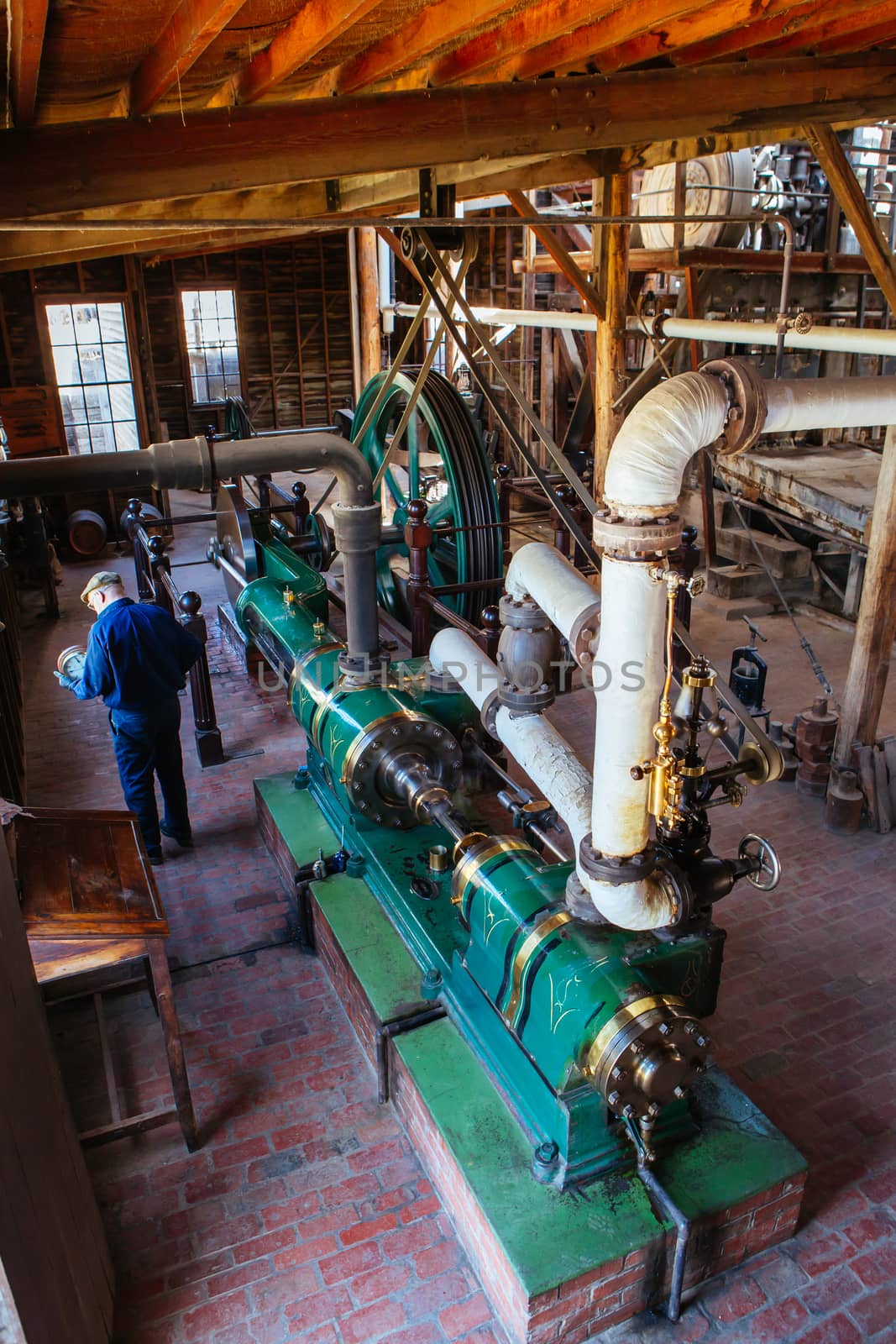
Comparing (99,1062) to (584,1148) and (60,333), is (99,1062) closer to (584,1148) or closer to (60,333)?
(584,1148)

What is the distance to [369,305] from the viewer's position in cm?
1327

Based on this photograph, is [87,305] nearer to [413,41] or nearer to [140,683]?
[140,683]

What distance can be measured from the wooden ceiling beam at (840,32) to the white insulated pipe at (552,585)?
68.3 inches

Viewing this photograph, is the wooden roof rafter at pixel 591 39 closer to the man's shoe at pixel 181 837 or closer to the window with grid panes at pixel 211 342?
the man's shoe at pixel 181 837

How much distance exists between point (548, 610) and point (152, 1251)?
2.44 meters

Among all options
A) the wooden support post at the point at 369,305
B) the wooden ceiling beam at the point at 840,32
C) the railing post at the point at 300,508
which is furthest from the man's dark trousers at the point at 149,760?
the wooden support post at the point at 369,305

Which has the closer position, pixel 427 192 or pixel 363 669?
pixel 427 192

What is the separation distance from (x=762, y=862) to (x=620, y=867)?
1.82 feet

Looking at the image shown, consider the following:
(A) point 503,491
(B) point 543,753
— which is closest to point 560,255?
(A) point 503,491

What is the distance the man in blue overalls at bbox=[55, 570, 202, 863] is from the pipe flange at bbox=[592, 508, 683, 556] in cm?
294

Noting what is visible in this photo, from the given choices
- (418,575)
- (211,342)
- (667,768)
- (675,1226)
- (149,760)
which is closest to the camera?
(667,768)

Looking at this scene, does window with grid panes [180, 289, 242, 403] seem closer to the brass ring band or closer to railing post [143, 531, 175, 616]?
railing post [143, 531, 175, 616]

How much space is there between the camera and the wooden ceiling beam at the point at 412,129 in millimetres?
2443

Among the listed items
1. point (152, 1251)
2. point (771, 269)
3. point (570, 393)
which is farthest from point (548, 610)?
point (570, 393)
